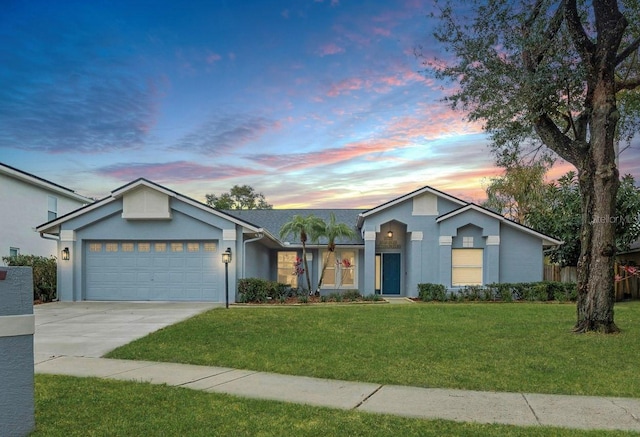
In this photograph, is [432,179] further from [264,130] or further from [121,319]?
[121,319]

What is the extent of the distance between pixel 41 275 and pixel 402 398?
16745 millimetres

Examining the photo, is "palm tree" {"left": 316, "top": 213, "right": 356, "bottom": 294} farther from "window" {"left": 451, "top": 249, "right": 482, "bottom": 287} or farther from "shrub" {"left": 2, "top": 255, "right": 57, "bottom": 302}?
"shrub" {"left": 2, "top": 255, "right": 57, "bottom": 302}

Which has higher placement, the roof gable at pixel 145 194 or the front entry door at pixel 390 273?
the roof gable at pixel 145 194

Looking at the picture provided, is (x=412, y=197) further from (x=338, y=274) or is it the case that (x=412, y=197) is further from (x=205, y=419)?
(x=205, y=419)

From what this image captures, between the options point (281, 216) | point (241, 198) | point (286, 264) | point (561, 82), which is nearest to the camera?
point (561, 82)

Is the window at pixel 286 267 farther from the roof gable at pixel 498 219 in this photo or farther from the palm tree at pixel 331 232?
the roof gable at pixel 498 219

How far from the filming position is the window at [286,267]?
73.5 ft

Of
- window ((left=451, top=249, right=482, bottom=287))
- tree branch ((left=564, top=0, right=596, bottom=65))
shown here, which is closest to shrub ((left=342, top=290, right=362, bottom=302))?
window ((left=451, top=249, right=482, bottom=287))

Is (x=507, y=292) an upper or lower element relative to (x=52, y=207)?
lower

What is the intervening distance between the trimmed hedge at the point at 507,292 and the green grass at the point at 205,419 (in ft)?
47.0

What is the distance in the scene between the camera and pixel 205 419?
4.55 m

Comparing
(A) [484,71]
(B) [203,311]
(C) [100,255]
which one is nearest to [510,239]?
(A) [484,71]

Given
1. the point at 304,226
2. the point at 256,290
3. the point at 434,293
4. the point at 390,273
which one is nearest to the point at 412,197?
the point at 390,273

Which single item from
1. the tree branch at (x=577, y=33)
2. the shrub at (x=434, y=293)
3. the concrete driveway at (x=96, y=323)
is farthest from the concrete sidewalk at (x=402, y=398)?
the shrub at (x=434, y=293)
